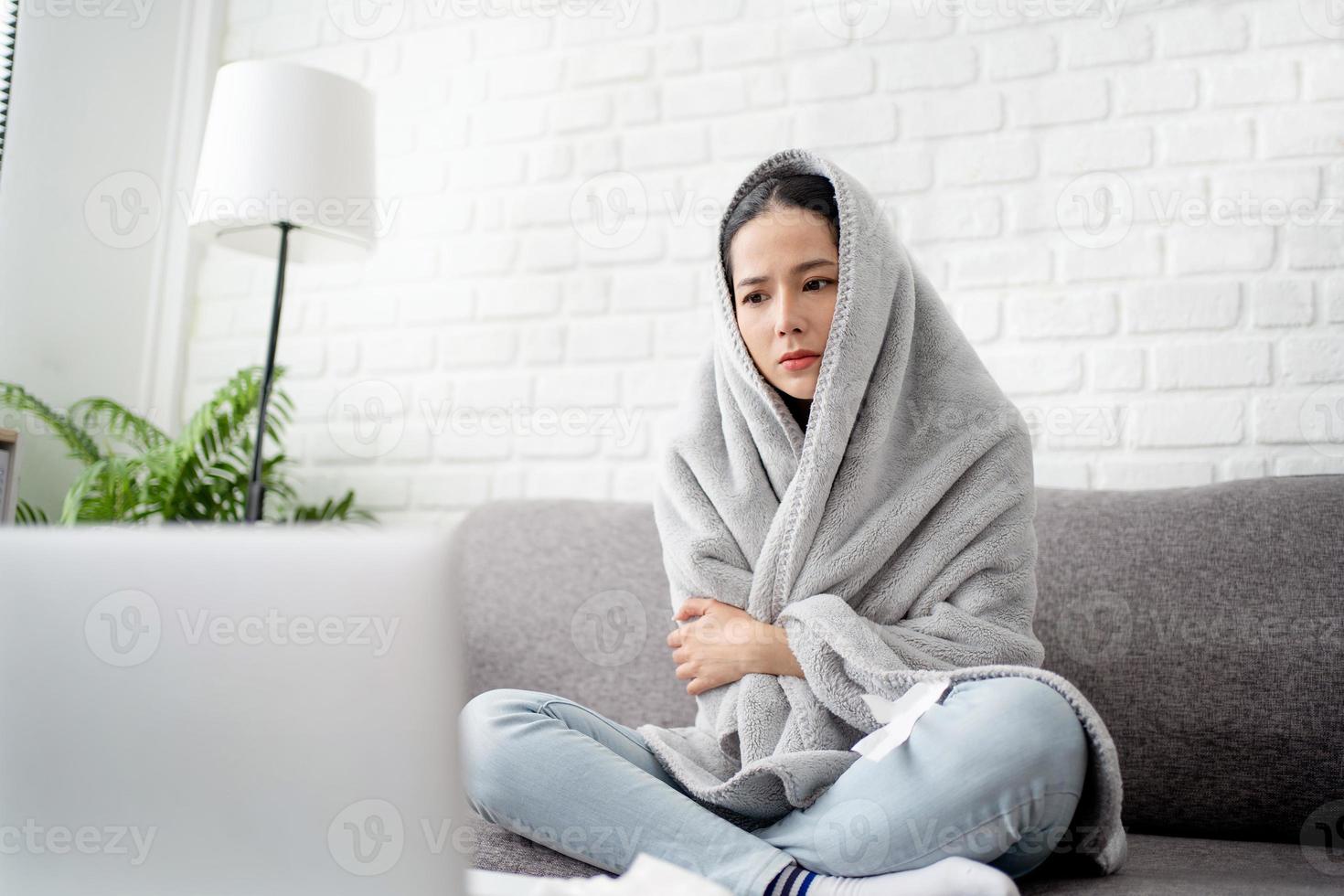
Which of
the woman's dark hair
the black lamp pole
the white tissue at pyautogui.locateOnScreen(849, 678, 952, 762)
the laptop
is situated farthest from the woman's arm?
the black lamp pole

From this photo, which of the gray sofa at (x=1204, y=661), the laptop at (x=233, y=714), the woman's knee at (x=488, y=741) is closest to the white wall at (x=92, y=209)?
the gray sofa at (x=1204, y=661)

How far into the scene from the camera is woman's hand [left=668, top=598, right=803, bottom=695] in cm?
142

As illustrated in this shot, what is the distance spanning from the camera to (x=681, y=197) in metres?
2.31

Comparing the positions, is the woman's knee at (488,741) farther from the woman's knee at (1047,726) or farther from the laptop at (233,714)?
the laptop at (233,714)

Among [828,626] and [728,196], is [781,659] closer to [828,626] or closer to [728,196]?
[828,626]

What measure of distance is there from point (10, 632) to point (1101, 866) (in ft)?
3.49

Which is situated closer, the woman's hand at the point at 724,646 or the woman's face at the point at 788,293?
the woman's hand at the point at 724,646

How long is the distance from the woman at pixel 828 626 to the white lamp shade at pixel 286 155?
0.91m

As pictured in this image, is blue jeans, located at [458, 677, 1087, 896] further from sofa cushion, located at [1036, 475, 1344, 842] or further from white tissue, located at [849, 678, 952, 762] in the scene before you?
sofa cushion, located at [1036, 475, 1344, 842]

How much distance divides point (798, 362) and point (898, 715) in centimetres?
54

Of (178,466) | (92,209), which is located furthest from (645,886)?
(92,209)

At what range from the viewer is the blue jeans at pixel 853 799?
110 cm

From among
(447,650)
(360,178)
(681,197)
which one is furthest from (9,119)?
(447,650)

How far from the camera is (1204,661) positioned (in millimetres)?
1572
